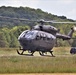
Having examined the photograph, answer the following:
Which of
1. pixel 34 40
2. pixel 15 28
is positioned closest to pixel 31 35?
pixel 34 40

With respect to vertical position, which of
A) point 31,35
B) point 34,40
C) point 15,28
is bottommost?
point 15,28

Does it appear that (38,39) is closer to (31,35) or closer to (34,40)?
(34,40)

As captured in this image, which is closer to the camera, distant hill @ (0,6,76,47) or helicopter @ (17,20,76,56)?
helicopter @ (17,20,76,56)

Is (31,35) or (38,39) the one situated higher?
(31,35)

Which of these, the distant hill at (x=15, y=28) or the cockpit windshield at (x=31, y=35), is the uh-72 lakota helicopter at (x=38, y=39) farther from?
the distant hill at (x=15, y=28)

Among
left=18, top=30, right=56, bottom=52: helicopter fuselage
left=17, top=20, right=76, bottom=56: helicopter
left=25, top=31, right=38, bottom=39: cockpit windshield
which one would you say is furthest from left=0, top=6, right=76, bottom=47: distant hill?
left=25, top=31, right=38, bottom=39: cockpit windshield

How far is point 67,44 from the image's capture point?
118875mm

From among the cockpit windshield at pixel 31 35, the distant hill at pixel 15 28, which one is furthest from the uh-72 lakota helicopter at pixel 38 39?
the distant hill at pixel 15 28

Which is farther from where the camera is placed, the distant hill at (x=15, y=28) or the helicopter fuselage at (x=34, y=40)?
the distant hill at (x=15, y=28)

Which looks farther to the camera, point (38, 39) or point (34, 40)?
point (38, 39)

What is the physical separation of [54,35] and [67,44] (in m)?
79.0

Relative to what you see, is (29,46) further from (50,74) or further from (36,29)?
(50,74)

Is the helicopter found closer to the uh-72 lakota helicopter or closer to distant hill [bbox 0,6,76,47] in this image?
the uh-72 lakota helicopter

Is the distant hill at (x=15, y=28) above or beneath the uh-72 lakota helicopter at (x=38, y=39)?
beneath
